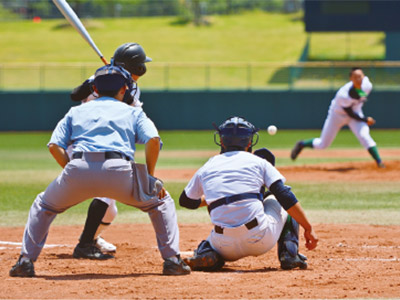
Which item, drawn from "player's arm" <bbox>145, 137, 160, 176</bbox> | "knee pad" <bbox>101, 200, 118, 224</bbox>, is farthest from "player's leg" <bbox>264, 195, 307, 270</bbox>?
"knee pad" <bbox>101, 200, 118, 224</bbox>

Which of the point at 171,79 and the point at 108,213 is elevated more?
the point at 108,213

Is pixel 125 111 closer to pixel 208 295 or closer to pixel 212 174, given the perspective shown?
pixel 212 174

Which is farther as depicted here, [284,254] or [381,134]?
[381,134]

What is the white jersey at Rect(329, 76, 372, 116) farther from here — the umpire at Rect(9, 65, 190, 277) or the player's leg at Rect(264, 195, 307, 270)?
the umpire at Rect(9, 65, 190, 277)

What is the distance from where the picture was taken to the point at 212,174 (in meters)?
→ 5.80

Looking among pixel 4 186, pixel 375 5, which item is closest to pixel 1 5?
pixel 375 5

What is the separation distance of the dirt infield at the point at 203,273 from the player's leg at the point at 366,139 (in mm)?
5797

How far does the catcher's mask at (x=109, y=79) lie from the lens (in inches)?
224

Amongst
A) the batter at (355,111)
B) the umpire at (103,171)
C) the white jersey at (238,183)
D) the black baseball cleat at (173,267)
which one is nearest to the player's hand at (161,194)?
the umpire at (103,171)

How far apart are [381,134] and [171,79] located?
16427 millimetres

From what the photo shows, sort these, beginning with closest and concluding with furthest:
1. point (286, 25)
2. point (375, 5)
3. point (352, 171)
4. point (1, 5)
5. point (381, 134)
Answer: point (352, 171), point (381, 134), point (375, 5), point (286, 25), point (1, 5)

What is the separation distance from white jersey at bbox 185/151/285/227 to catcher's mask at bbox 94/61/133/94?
986mm

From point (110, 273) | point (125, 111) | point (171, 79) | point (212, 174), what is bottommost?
point (171, 79)

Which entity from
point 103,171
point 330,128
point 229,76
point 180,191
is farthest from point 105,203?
point 229,76
